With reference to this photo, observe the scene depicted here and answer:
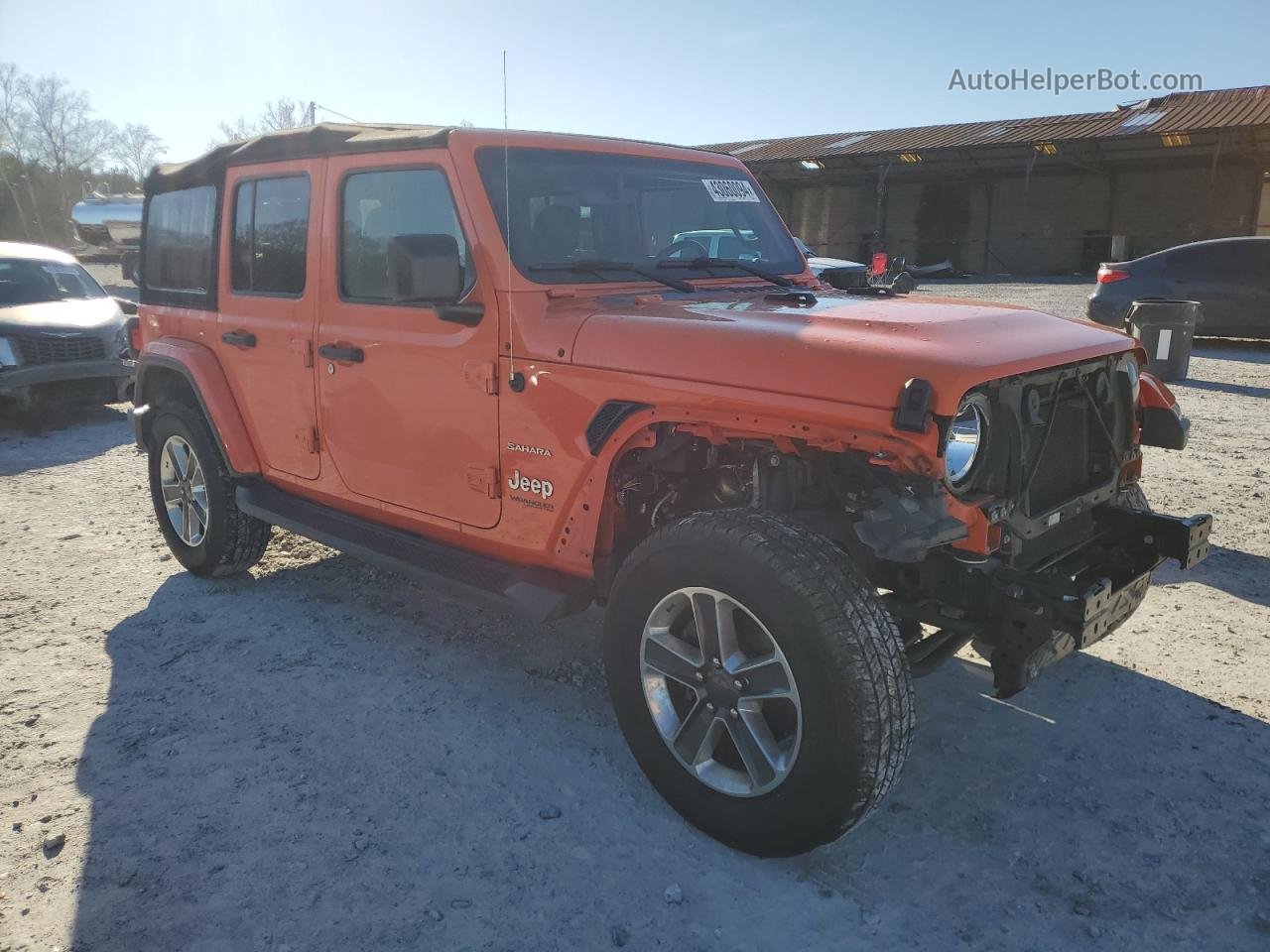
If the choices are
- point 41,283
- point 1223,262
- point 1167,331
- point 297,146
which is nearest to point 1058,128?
point 1223,262

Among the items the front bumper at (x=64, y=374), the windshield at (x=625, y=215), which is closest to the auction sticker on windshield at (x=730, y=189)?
the windshield at (x=625, y=215)

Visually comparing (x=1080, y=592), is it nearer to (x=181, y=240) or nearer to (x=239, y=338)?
(x=239, y=338)

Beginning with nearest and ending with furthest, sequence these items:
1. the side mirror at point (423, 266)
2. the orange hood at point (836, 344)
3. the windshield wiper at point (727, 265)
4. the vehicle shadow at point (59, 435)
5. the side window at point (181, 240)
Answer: the orange hood at point (836, 344)
the side mirror at point (423, 266)
the windshield wiper at point (727, 265)
the side window at point (181, 240)
the vehicle shadow at point (59, 435)

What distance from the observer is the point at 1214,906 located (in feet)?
8.50

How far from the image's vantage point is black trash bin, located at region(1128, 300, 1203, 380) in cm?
1013

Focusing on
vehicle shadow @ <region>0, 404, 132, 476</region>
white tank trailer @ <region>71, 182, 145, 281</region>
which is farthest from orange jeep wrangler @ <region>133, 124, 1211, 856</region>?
white tank trailer @ <region>71, 182, 145, 281</region>

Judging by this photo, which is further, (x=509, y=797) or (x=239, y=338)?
(x=239, y=338)

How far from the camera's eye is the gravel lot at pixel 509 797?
8.39 ft

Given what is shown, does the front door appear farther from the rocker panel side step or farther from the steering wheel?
the steering wheel

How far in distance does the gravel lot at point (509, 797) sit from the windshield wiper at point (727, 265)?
1.76 metres

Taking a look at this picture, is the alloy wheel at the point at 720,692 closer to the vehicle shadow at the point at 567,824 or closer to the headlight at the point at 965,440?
the vehicle shadow at the point at 567,824

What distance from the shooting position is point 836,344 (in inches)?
102

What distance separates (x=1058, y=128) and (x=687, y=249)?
28.5 m

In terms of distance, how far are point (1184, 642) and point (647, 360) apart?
9.88 feet
